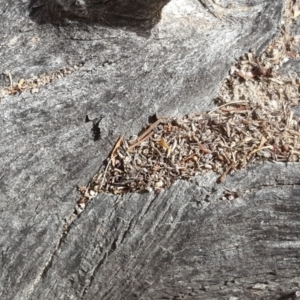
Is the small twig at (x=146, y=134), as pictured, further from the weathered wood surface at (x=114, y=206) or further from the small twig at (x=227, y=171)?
the small twig at (x=227, y=171)

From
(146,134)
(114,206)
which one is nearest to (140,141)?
(146,134)

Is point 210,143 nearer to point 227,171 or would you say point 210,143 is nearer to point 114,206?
point 227,171

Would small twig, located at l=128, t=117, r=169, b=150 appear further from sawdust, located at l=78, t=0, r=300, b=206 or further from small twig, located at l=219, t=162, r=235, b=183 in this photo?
small twig, located at l=219, t=162, r=235, b=183

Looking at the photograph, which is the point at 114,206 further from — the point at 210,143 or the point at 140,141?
the point at 210,143

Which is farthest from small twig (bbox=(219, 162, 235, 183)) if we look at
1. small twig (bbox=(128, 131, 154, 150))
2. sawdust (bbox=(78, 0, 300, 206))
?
small twig (bbox=(128, 131, 154, 150))

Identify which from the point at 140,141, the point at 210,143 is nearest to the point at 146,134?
the point at 140,141

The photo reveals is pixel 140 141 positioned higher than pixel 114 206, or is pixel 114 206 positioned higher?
pixel 140 141

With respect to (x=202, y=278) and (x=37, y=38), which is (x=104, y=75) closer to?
(x=37, y=38)

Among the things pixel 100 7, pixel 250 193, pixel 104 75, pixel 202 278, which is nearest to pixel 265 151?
pixel 250 193

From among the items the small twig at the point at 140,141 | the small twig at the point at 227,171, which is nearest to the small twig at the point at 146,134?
the small twig at the point at 140,141
